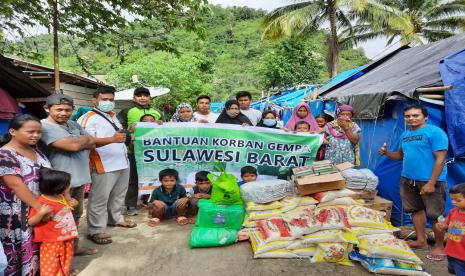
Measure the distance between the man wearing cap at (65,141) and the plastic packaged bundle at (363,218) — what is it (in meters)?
2.70

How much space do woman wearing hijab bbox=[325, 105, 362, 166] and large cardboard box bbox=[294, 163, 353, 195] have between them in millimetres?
993

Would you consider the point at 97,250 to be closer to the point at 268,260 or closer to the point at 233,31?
the point at 268,260

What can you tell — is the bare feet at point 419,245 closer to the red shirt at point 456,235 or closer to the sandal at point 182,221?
the red shirt at point 456,235

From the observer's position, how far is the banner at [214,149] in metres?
4.84

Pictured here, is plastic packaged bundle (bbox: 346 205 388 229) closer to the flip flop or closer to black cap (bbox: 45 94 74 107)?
the flip flop

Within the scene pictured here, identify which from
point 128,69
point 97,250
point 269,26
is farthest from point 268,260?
point 269,26

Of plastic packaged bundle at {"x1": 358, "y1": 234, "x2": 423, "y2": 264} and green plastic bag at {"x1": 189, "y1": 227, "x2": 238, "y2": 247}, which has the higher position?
plastic packaged bundle at {"x1": 358, "y1": 234, "x2": 423, "y2": 264}

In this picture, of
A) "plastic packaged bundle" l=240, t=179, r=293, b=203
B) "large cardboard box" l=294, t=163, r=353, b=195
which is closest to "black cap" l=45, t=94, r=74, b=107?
"plastic packaged bundle" l=240, t=179, r=293, b=203

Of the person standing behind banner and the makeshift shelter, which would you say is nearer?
the makeshift shelter

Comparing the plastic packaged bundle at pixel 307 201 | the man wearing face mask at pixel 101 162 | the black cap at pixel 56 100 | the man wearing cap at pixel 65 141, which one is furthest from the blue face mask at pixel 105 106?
the plastic packaged bundle at pixel 307 201

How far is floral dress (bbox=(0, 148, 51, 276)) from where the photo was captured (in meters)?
2.49

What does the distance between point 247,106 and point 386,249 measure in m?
3.11

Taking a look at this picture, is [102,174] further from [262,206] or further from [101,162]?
[262,206]

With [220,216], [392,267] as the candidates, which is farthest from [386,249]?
[220,216]
